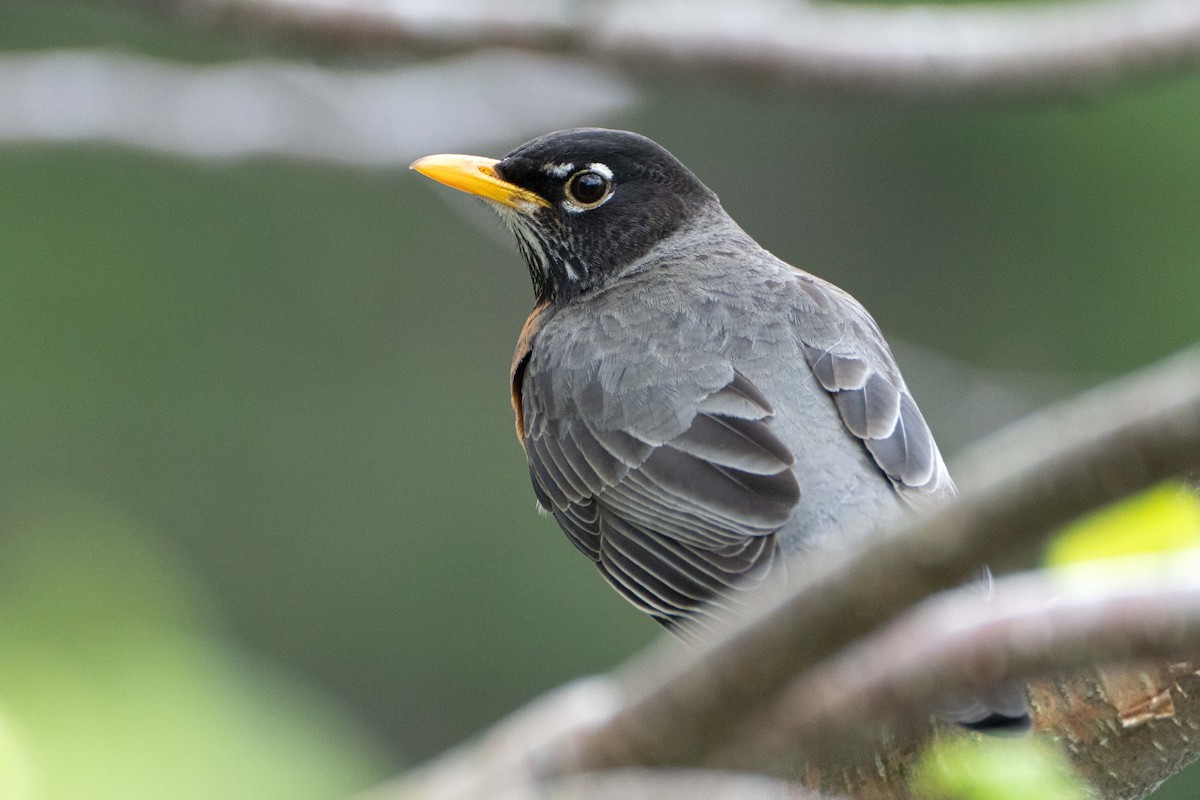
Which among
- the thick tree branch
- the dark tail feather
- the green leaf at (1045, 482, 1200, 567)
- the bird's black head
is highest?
the bird's black head

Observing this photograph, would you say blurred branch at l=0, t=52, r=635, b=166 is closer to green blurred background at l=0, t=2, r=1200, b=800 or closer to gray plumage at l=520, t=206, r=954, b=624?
gray plumage at l=520, t=206, r=954, b=624

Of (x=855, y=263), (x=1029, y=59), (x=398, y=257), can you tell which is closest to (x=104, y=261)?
(x=398, y=257)

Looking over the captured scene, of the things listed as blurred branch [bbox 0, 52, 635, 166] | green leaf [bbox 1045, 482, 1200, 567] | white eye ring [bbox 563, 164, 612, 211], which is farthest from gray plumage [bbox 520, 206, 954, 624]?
blurred branch [bbox 0, 52, 635, 166]

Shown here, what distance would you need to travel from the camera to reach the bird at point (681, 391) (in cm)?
329

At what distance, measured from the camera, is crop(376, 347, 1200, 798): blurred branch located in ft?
4.24

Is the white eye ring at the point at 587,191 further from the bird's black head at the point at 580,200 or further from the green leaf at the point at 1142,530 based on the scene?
the green leaf at the point at 1142,530

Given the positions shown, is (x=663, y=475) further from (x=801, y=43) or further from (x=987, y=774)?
(x=987, y=774)

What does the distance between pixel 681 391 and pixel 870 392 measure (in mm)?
474

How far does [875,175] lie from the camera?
952 cm

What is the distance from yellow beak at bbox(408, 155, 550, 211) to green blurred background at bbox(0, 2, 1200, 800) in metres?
4.22

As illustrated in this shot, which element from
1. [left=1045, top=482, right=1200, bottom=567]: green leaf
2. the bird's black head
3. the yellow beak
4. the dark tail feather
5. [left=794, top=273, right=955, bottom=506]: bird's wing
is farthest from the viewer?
the bird's black head

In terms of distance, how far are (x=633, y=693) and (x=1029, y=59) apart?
3.49m

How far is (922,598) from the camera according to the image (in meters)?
1.36

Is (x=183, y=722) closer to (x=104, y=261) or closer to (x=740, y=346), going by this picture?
(x=740, y=346)
